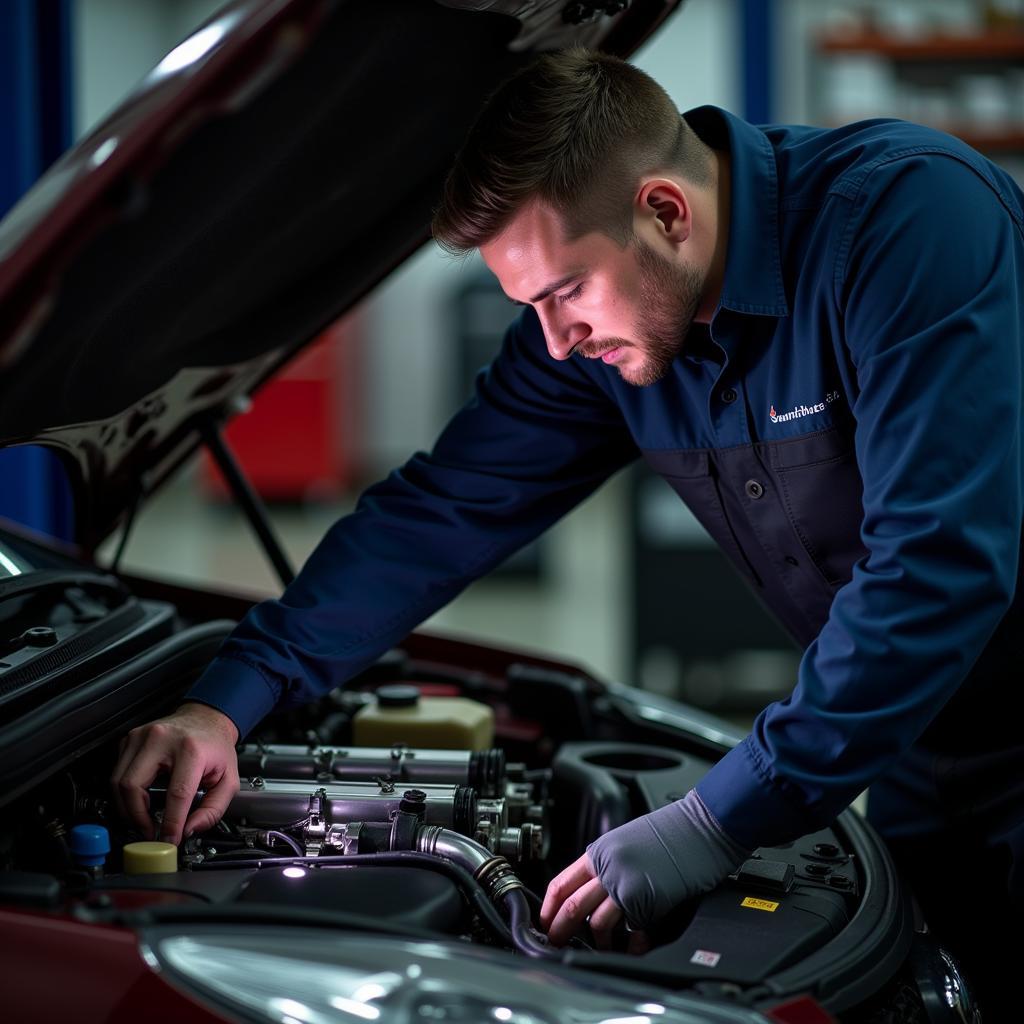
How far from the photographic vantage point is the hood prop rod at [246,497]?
1961 mm

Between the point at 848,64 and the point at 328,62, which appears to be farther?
the point at 848,64

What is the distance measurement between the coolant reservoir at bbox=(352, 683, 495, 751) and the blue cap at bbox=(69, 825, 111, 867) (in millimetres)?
513

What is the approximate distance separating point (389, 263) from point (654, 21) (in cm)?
51

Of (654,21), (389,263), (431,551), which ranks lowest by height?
(431,551)

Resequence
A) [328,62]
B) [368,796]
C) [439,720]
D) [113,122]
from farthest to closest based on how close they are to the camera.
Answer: [439,720], [368,796], [328,62], [113,122]

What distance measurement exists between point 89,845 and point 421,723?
1.78 ft

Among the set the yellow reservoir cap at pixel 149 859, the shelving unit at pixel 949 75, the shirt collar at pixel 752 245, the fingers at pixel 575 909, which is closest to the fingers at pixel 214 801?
the yellow reservoir cap at pixel 149 859

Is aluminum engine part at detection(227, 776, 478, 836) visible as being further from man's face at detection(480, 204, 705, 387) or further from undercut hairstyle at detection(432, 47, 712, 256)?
undercut hairstyle at detection(432, 47, 712, 256)

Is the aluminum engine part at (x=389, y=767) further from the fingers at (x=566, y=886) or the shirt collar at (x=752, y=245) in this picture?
the shirt collar at (x=752, y=245)

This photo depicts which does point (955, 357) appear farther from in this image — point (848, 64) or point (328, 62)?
point (848, 64)

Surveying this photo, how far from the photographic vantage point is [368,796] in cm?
142

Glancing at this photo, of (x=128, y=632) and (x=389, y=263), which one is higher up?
(x=389, y=263)

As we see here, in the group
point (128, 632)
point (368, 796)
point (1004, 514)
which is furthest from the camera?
point (128, 632)

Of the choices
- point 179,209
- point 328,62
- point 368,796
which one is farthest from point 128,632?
point 328,62
